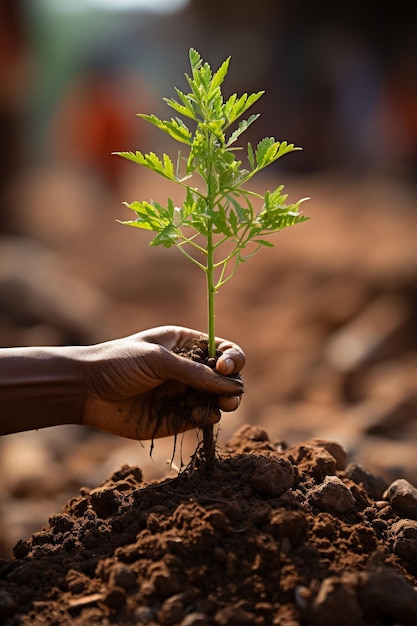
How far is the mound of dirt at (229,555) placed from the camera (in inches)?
82.6

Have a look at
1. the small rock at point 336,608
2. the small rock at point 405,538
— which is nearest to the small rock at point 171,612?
the small rock at point 336,608

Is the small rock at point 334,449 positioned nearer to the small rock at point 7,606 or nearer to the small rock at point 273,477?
the small rock at point 273,477

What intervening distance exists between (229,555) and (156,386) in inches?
28.1

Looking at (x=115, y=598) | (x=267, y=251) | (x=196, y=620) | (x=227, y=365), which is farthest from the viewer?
(x=267, y=251)

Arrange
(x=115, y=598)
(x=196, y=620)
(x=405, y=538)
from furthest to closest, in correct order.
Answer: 1. (x=405, y=538)
2. (x=115, y=598)
3. (x=196, y=620)

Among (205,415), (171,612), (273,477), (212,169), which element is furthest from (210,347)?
(171,612)

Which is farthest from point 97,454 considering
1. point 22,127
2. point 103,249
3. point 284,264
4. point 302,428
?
point 22,127

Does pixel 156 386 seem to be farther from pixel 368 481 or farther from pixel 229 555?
pixel 368 481

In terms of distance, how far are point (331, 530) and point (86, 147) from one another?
13027mm

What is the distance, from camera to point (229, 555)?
7.27 feet

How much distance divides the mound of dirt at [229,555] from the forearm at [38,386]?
0.33 m

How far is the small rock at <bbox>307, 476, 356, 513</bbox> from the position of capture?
99.0 inches

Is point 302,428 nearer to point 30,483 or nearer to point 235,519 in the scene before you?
point 30,483

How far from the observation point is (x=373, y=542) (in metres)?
2.41
